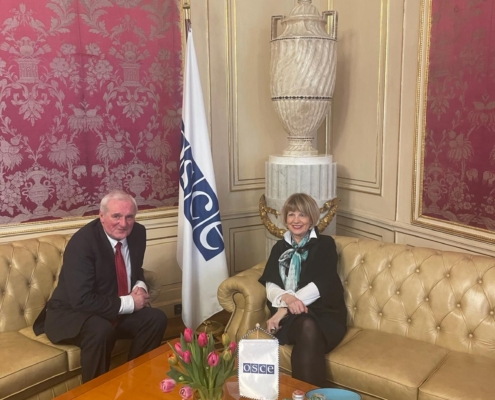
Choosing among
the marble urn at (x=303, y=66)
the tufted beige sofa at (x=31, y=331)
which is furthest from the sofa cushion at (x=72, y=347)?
the marble urn at (x=303, y=66)

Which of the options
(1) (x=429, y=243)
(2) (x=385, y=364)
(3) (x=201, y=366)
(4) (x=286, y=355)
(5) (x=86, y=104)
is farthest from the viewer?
(5) (x=86, y=104)

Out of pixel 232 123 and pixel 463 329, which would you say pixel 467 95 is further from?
pixel 232 123

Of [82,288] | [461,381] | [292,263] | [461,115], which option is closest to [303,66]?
[461,115]

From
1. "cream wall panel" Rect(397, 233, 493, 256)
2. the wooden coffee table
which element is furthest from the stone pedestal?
the wooden coffee table

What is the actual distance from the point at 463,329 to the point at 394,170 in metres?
0.99

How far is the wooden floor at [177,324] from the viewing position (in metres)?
2.83

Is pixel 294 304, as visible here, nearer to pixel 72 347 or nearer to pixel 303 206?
pixel 303 206

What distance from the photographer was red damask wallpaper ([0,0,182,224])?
2439mm

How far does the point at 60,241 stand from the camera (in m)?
2.35

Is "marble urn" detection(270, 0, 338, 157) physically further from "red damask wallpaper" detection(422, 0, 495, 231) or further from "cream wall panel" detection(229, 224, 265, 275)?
"cream wall panel" detection(229, 224, 265, 275)

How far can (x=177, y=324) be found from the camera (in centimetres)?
296

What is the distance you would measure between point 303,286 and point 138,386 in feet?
2.66

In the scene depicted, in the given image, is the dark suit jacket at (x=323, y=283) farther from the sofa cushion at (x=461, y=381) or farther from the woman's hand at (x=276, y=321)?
the sofa cushion at (x=461, y=381)

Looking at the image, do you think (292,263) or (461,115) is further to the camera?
(461,115)
